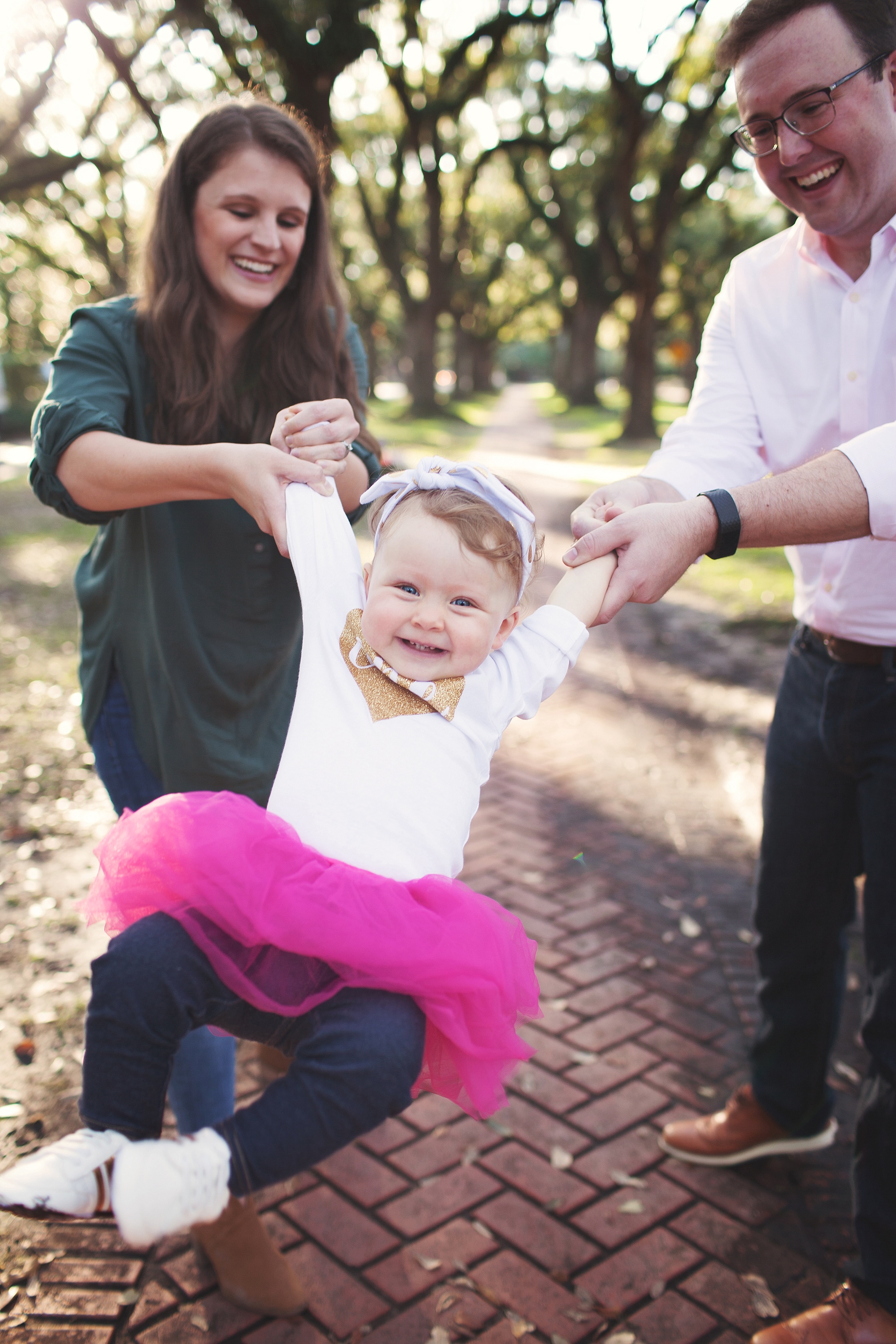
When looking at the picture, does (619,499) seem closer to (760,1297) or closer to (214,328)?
(214,328)

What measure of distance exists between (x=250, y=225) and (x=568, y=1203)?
2616 mm

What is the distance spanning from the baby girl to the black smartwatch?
0.28m

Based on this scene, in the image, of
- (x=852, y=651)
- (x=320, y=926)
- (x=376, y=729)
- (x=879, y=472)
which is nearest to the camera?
(x=320, y=926)

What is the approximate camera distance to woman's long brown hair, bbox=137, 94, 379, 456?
7.12 feet

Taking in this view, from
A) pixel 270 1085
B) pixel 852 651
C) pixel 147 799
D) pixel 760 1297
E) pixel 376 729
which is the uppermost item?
pixel 852 651

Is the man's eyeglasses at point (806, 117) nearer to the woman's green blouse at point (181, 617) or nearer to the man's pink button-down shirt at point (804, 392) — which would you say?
the man's pink button-down shirt at point (804, 392)

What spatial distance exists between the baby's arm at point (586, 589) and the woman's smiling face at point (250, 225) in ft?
3.24

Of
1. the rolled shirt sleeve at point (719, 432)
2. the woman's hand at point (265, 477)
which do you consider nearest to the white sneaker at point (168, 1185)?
the woman's hand at point (265, 477)

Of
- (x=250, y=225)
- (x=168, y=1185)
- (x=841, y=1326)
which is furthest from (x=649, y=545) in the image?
(x=841, y=1326)

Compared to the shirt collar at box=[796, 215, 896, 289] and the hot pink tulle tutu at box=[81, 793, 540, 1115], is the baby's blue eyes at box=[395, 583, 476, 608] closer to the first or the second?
the hot pink tulle tutu at box=[81, 793, 540, 1115]

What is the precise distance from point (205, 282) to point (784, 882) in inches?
82.9

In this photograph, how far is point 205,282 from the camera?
89.5 inches

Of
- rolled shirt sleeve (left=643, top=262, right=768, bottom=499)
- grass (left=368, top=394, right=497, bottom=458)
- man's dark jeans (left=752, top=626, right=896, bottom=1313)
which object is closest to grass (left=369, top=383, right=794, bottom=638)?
grass (left=368, top=394, right=497, bottom=458)

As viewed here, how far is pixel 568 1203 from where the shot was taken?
2.69 metres
